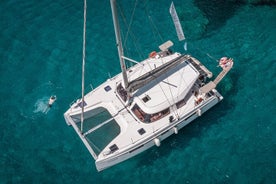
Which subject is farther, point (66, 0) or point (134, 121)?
point (66, 0)

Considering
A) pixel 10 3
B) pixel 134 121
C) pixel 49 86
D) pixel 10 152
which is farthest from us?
pixel 10 3

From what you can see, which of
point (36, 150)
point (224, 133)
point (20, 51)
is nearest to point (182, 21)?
point (224, 133)

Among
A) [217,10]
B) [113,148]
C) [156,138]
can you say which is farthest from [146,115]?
[217,10]

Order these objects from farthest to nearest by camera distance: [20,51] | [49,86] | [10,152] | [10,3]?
1. [10,3]
2. [20,51]
3. [49,86]
4. [10,152]

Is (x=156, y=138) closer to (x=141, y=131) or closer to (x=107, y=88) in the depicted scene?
(x=141, y=131)

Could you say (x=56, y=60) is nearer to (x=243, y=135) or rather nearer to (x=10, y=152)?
Answer: (x=10, y=152)

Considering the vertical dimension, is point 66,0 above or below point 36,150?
above

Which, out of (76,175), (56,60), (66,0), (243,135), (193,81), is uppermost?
(66,0)

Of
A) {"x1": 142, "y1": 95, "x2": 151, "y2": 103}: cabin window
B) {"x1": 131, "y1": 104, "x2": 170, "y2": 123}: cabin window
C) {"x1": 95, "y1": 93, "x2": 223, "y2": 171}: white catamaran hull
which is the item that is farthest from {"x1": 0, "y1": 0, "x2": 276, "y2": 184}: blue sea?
{"x1": 142, "y1": 95, "x2": 151, "y2": 103}: cabin window

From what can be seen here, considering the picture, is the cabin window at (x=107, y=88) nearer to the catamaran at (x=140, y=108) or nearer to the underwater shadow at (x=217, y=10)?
the catamaran at (x=140, y=108)

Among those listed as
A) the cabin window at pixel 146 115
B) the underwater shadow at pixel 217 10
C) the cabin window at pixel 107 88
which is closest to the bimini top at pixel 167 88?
the cabin window at pixel 146 115
